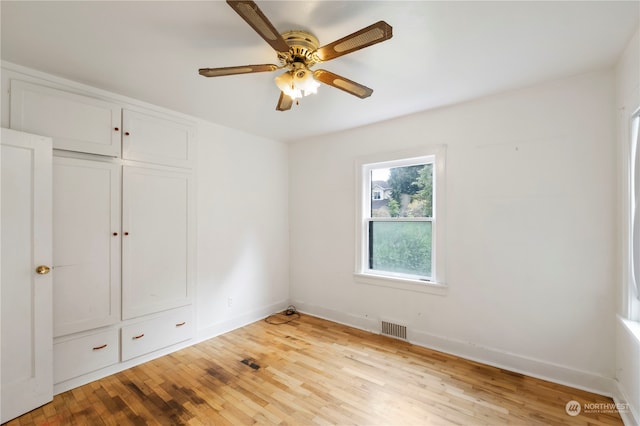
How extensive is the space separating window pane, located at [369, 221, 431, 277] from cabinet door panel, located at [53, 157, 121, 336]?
9.28 feet

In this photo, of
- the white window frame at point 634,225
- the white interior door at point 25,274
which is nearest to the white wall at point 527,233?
the white window frame at point 634,225

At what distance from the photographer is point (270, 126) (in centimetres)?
356

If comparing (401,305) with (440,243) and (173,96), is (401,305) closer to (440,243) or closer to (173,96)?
(440,243)

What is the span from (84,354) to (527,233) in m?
4.09

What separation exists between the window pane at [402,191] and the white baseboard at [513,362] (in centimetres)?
137

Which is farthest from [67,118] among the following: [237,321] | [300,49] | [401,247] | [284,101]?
[401,247]

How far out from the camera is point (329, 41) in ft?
6.00

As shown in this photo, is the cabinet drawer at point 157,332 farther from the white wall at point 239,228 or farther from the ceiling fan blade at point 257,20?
the ceiling fan blade at point 257,20

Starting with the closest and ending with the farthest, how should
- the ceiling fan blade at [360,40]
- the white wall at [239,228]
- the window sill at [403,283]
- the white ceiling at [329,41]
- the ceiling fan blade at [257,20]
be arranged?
the ceiling fan blade at [257,20]
the ceiling fan blade at [360,40]
the white ceiling at [329,41]
the window sill at [403,283]
the white wall at [239,228]

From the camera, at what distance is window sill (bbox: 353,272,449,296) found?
9.76 ft

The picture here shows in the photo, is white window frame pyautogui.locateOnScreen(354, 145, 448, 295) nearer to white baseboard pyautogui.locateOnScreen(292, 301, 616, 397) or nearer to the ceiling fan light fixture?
white baseboard pyautogui.locateOnScreen(292, 301, 616, 397)

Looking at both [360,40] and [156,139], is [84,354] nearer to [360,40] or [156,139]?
[156,139]

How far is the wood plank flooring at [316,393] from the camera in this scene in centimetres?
195

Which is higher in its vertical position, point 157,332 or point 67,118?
point 67,118
